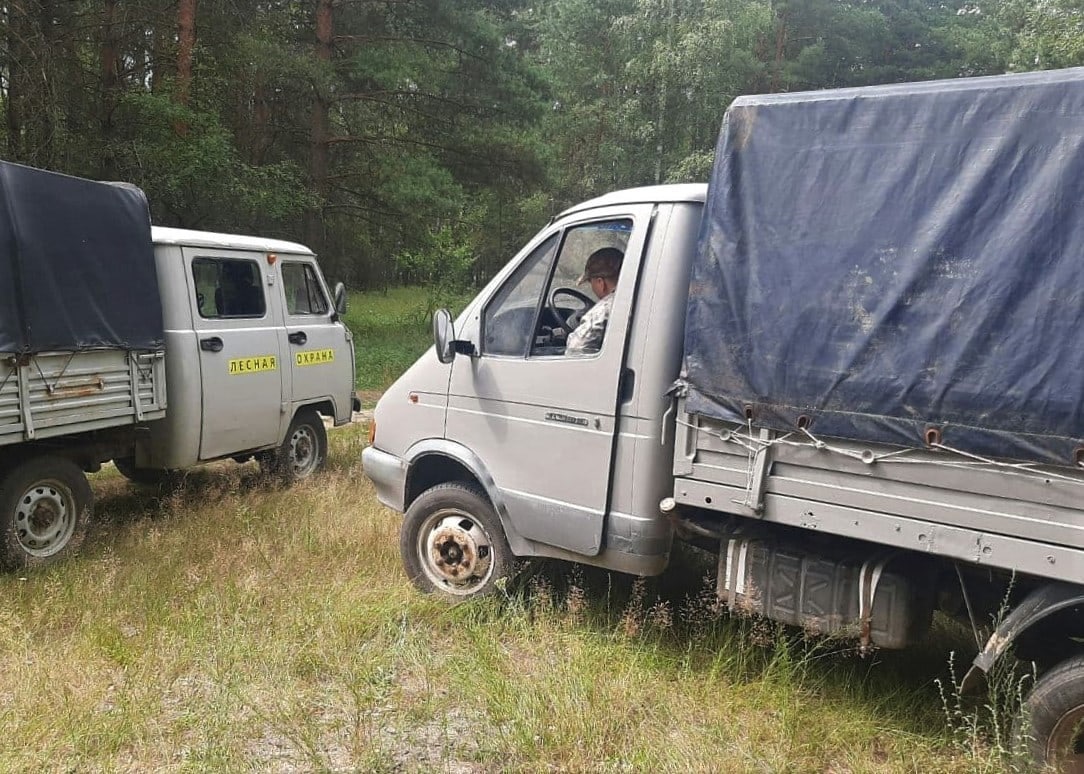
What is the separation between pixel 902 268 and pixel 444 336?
237 cm

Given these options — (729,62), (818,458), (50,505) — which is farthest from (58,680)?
(729,62)

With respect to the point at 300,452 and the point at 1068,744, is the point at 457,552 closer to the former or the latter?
the point at 1068,744

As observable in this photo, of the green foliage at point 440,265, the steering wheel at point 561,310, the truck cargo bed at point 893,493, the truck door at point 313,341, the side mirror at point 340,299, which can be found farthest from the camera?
the green foliage at point 440,265

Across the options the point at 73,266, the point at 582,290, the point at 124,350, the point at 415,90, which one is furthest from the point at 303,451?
the point at 415,90

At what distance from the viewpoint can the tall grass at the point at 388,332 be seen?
15.3 m

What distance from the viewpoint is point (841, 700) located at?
3627 mm

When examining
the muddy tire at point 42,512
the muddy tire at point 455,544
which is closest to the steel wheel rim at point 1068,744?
the muddy tire at point 455,544

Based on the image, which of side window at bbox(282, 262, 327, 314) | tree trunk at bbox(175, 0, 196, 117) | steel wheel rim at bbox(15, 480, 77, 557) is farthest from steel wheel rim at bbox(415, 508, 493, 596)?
tree trunk at bbox(175, 0, 196, 117)

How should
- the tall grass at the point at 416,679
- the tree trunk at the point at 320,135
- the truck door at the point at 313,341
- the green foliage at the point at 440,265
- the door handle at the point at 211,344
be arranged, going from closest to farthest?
the tall grass at the point at 416,679 < the door handle at the point at 211,344 < the truck door at the point at 313,341 < the tree trunk at the point at 320,135 < the green foliage at the point at 440,265

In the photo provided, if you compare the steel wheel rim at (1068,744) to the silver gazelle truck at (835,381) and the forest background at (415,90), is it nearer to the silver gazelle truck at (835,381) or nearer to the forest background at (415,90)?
the silver gazelle truck at (835,381)

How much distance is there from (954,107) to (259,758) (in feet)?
11.8

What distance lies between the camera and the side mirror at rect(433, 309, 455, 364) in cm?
441

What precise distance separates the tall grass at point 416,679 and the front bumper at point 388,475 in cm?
52

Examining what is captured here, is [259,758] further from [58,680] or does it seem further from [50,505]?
[50,505]
